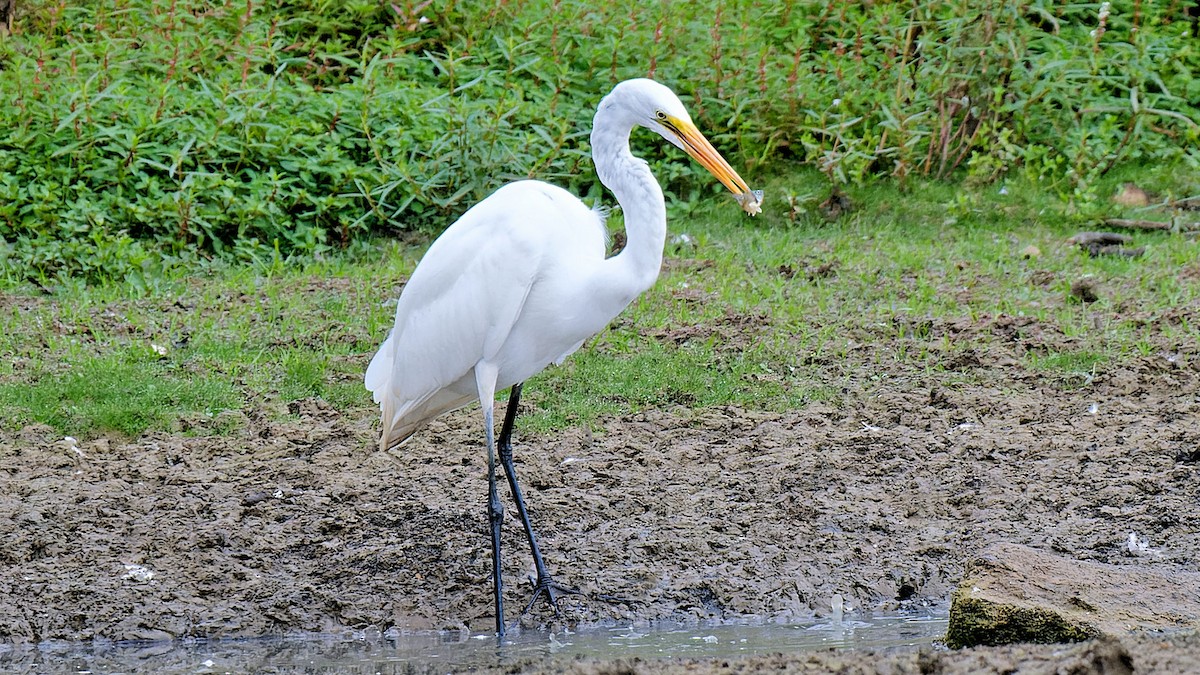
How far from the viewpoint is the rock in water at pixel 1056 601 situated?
12.9ft

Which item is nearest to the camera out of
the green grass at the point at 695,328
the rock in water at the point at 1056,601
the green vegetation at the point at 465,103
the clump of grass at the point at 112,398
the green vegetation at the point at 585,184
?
the rock in water at the point at 1056,601

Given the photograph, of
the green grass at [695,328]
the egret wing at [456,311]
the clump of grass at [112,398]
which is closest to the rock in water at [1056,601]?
the egret wing at [456,311]

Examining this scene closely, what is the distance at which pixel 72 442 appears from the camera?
5863 mm

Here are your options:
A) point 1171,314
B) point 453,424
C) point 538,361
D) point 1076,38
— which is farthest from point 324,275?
point 1076,38

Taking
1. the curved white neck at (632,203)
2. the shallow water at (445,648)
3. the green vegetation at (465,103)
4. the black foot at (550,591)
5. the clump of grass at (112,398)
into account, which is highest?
the green vegetation at (465,103)

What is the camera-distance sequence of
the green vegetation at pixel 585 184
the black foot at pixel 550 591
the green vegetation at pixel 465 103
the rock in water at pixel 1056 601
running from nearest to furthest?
the rock in water at pixel 1056 601 → the black foot at pixel 550 591 → the green vegetation at pixel 585 184 → the green vegetation at pixel 465 103

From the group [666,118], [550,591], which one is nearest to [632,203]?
[666,118]

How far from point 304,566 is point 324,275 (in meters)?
3.54

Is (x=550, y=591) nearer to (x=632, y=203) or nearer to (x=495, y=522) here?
(x=495, y=522)

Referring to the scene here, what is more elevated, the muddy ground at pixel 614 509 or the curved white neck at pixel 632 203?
the curved white neck at pixel 632 203

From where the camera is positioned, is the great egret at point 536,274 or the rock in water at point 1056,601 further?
the great egret at point 536,274

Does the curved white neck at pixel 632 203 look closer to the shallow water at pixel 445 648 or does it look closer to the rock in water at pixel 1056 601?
the shallow water at pixel 445 648

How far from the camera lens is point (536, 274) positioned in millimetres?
4844

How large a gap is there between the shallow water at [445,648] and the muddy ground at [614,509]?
8cm
